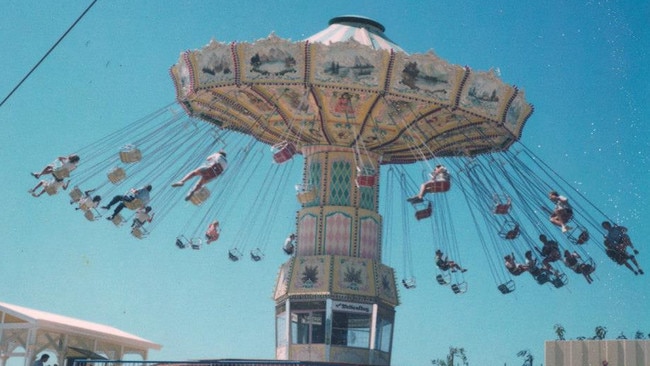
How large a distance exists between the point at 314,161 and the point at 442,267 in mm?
4631

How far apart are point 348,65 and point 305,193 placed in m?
3.75

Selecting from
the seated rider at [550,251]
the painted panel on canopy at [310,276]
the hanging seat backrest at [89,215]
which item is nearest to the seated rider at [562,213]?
the seated rider at [550,251]

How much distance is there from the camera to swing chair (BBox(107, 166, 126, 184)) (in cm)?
2372

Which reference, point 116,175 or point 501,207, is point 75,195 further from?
point 501,207

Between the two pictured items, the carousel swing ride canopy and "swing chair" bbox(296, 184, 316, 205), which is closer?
the carousel swing ride canopy

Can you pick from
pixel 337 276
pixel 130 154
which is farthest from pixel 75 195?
pixel 337 276

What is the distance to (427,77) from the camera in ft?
74.3

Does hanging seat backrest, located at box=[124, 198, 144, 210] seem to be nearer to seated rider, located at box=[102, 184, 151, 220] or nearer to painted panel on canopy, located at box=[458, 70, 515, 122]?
seated rider, located at box=[102, 184, 151, 220]

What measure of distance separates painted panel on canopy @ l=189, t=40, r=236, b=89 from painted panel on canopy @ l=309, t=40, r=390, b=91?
2.13m

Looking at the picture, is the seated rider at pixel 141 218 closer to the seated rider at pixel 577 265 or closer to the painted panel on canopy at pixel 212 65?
the painted panel on canopy at pixel 212 65

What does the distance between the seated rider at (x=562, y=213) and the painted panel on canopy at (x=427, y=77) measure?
3582 mm

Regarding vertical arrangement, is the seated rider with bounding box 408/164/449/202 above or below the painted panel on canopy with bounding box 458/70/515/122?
below

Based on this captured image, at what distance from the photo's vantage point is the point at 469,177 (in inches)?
1019

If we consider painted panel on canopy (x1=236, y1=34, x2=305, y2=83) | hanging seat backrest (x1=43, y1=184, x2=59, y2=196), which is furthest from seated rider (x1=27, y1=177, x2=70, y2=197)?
painted panel on canopy (x1=236, y1=34, x2=305, y2=83)
